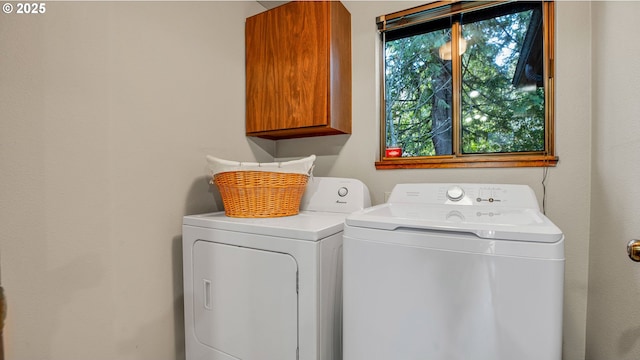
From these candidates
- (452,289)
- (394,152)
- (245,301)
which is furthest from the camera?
(394,152)

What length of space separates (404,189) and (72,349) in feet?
5.20

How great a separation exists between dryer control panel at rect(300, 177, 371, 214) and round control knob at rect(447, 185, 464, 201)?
441mm

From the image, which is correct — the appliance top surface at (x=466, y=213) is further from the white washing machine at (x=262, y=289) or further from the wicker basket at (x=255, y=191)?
the wicker basket at (x=255, y=191)

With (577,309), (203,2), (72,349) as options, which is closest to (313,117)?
(203,2)

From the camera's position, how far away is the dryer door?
103 cm

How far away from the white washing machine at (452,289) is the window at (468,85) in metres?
0.83

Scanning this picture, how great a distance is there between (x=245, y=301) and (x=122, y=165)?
2.62 feet

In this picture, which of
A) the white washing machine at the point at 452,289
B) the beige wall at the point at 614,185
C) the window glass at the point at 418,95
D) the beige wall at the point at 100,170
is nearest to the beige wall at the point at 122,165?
A: the beige wall at the point at 100,170

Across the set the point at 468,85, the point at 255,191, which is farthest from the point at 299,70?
the point at 468,85

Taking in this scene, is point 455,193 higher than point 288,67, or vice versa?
point 288,67

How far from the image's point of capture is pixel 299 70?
63.9 inches

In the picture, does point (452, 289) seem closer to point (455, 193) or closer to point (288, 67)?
point (455, 193)

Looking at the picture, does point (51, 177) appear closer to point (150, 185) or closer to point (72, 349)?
point (150, 185)

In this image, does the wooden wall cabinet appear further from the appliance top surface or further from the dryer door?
the dryer door
